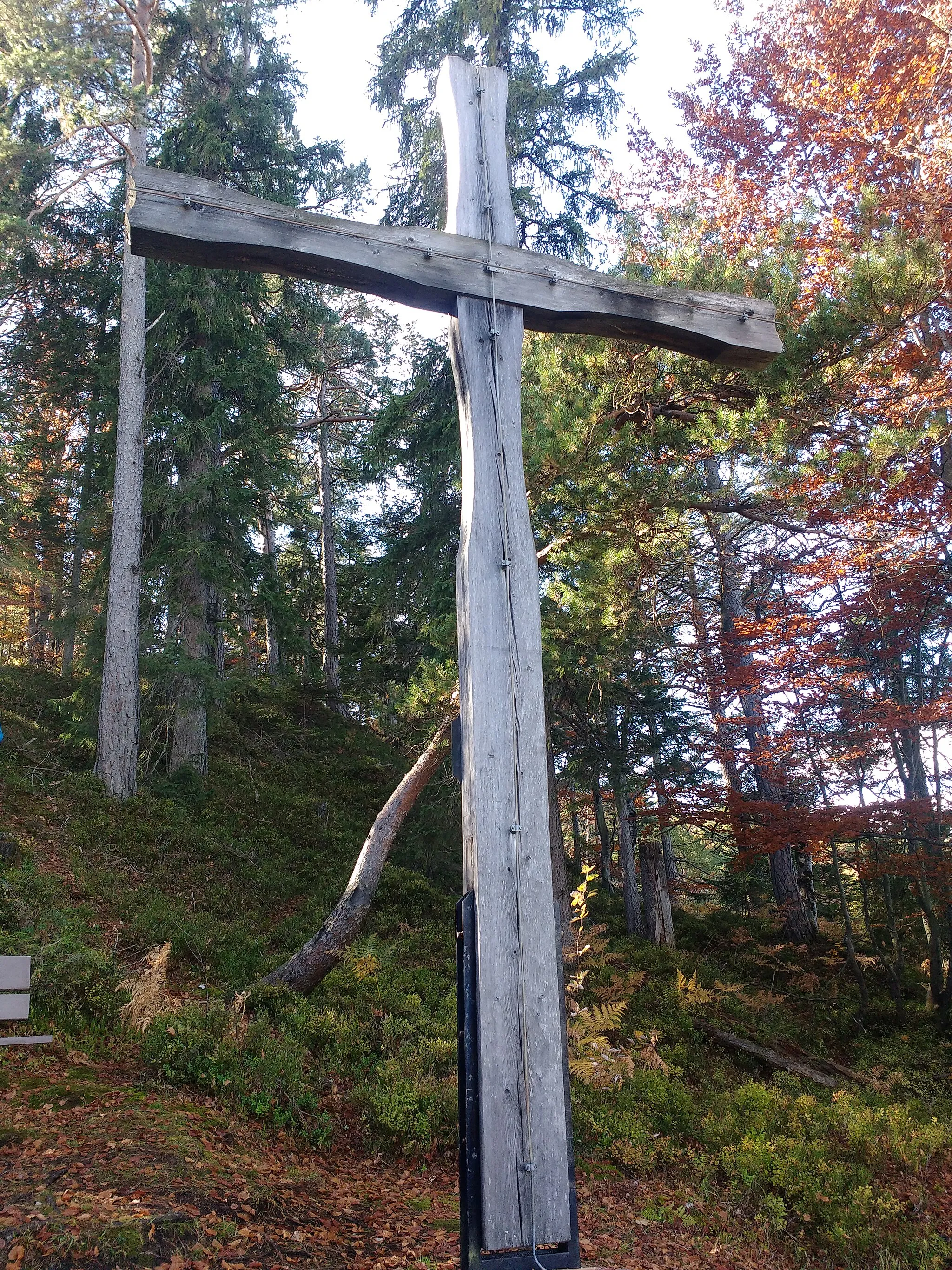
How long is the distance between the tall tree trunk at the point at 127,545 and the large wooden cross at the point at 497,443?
9.16 m

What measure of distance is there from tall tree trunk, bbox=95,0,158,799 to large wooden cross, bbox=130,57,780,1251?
360 inches

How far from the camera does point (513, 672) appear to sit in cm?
311

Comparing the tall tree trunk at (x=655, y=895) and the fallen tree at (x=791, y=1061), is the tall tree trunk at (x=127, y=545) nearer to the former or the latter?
the tall tree trunk at (x=655, y=895)

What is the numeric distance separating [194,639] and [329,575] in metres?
7.17

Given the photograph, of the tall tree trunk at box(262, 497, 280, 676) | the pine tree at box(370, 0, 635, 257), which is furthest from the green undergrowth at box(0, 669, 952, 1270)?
the pine tree at box(370, 0, 635, 257)

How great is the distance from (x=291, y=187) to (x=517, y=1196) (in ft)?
51.8

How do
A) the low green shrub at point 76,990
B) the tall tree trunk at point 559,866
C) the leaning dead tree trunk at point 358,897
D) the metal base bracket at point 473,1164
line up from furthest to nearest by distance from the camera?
the tall tree trunk at point 559,866
the leaning dead tree trunk at point 358,897
the low green shrub at point 76,990
the metal base bracket at point 473,1164

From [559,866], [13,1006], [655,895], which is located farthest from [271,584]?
[13,1006]

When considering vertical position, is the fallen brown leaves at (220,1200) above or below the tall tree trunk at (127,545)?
below

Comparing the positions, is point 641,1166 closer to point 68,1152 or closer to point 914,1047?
point 68,1152

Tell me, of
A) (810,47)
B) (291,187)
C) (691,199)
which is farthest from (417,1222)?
(291,187)

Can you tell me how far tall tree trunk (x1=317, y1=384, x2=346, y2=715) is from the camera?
19.6 meters

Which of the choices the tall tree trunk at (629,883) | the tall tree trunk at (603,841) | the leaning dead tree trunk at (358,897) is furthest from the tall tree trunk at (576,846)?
the leaning dead tree trunk at (358,897)

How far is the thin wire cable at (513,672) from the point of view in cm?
262
